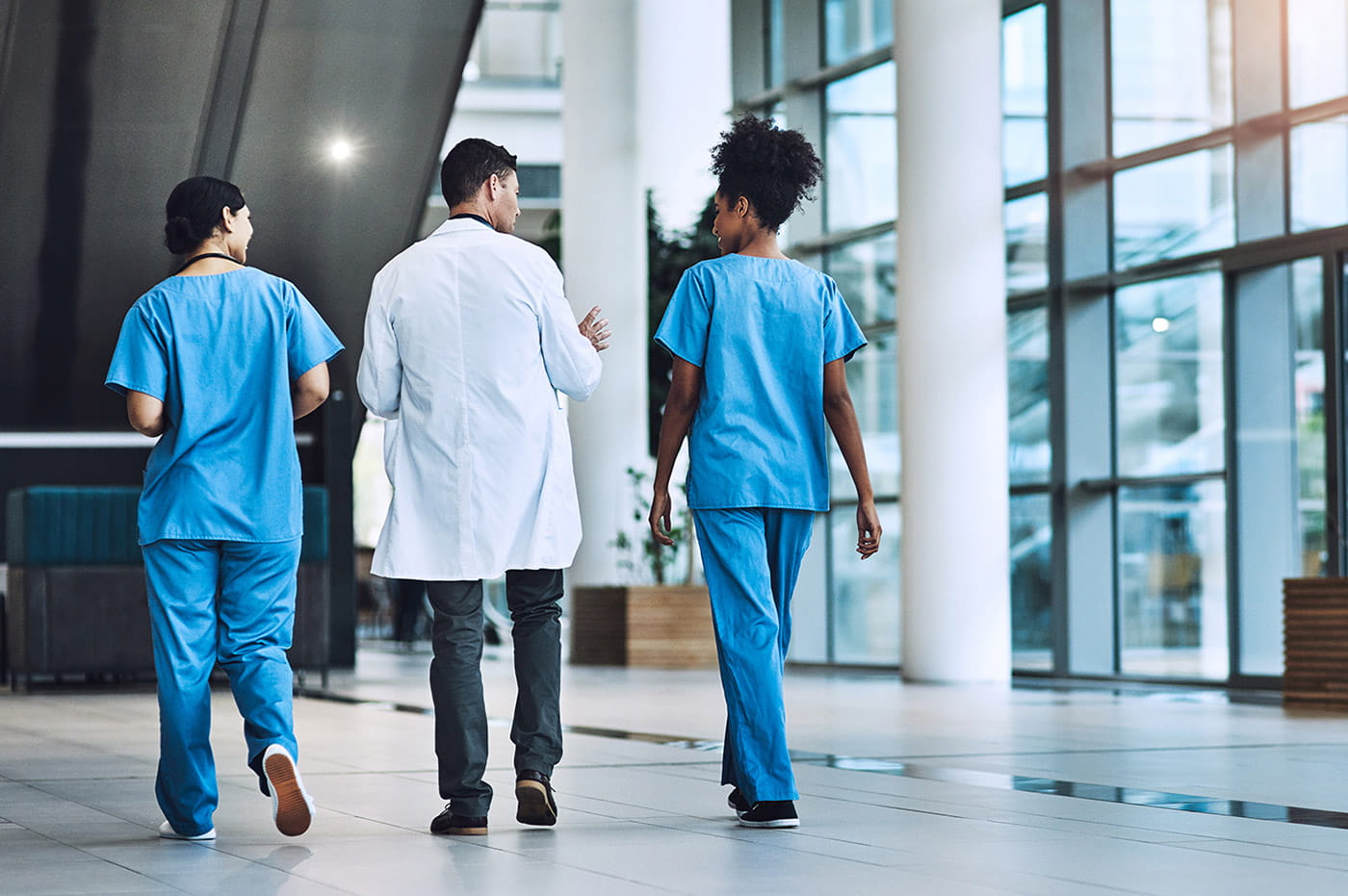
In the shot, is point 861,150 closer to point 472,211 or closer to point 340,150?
point 340,150

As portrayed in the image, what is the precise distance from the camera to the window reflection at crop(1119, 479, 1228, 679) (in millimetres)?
10938

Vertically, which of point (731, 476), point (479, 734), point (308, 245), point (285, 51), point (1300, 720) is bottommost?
point (1300, 720)

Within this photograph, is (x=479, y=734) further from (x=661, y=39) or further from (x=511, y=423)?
(x=661, y=39)

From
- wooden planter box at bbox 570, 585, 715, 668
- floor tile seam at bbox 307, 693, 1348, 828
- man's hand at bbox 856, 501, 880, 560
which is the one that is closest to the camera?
man's hand at bbox 856, 501, 880, 560

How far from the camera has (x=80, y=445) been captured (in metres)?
12.0

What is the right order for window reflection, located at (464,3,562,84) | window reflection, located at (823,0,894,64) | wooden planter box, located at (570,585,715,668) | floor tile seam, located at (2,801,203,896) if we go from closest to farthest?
1. floor tile seam, located at (2,801,203,896)
2. wooden planter box, located at (570,585,715,668)
3. window reflection, located at (823,0,894,64)
4. window reflection, located at (464,3,562,84)

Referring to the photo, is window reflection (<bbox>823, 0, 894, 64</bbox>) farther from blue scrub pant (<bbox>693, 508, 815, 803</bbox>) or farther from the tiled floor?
blue scrub pant (<bbox>693, 508, 815, 803</bbox>)

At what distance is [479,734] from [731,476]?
77 cm

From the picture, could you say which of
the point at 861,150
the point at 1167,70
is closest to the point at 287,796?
the point at 1167,70

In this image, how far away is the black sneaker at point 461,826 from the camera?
3.77 meters

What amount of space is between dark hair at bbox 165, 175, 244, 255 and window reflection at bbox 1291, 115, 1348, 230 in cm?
733

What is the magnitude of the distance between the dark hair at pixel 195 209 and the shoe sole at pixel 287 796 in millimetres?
1096

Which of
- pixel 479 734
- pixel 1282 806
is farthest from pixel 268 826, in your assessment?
pixel 1282 806

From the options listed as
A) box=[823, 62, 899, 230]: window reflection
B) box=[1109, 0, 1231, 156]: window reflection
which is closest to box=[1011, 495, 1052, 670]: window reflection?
box=[1109, 0, 1231, 156]: window reflection
